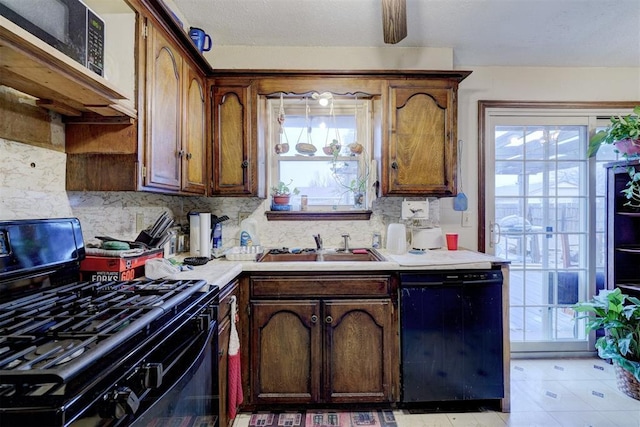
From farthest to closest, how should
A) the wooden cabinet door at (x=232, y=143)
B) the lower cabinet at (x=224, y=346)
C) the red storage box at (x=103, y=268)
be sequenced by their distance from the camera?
the wooden cabinet door at (x=232, y=143), the lower cabinet at (x=224, y=346), the red storage box at (x=103, y=268)

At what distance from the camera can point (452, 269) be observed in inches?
69.1

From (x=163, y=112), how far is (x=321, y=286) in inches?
48.5

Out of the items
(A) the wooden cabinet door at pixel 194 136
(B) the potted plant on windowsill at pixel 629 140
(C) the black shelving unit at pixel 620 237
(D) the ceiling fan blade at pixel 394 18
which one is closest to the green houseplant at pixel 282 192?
(A) the wooden cabinet door at pixel 194 136

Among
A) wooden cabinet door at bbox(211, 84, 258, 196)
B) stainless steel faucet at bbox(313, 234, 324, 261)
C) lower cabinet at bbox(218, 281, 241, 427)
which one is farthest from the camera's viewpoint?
stainless steel faucet at bbox(313, 234, 324, 261)

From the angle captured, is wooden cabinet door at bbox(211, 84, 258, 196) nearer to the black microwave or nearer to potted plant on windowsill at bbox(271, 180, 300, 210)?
potted plant on windowsill at bbox(271, 180, 300, 210)

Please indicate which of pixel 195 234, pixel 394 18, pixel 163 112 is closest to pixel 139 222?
pixel 195 234

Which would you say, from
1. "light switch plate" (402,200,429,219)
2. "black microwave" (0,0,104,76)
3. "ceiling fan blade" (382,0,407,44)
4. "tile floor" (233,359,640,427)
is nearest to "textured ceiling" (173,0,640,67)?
"ceiling fan blade" (382,0,407,44)

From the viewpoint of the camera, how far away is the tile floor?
5.75ft

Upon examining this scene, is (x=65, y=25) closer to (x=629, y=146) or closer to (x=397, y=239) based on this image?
(x=397, y=239)

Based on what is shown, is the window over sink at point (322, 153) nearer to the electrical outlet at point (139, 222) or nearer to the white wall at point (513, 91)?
the white wall at point (513, 91)

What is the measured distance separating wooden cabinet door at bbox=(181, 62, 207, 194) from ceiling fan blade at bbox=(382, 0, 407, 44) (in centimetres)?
113

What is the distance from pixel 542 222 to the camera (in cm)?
257

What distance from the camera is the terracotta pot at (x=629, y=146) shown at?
6.98 ft

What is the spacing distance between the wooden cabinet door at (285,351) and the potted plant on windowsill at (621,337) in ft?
6.20
